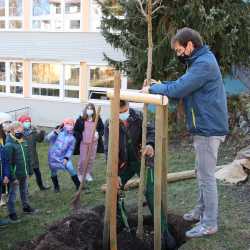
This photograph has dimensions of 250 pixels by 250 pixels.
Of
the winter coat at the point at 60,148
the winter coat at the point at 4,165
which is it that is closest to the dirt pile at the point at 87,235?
the winter coat at the point at 4,165

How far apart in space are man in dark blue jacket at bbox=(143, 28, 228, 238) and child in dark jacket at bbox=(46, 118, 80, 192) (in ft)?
13.0

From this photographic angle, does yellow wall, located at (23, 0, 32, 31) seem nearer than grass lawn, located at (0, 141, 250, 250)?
No

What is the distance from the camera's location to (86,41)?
19438mm

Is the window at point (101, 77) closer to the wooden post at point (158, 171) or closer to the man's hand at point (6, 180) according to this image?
the man's hand at point (6, 180)

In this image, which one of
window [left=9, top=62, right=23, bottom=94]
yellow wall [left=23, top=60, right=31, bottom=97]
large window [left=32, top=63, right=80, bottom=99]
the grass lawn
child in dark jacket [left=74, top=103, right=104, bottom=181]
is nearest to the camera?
the grass lawn

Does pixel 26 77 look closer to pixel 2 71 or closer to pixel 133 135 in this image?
pixel 2 71

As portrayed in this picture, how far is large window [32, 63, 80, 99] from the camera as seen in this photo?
20078 millimetres

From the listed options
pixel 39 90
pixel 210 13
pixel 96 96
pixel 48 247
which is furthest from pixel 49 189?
pixel 39 90

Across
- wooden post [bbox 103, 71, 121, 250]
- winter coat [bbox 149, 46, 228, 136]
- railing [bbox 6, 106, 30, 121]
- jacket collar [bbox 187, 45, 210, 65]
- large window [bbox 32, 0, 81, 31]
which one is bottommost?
railing [bbox 6, 106, 30, 121]

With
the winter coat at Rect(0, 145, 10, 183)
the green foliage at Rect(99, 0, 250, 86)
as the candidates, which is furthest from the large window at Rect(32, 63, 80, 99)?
the winter coat at Rect(0, 145, 10, 183)

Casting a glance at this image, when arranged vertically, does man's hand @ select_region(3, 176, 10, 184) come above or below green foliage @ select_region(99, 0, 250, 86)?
below

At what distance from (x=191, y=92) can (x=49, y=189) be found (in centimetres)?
513

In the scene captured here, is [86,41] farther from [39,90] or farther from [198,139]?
[198,139]

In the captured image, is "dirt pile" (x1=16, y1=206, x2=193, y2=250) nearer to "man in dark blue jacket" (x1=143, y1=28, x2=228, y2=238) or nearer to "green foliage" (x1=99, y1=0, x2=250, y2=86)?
"man in dark blue jacket" (x1=143, y1=28, x2=228, y2=238)
